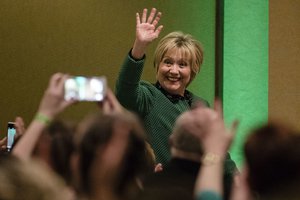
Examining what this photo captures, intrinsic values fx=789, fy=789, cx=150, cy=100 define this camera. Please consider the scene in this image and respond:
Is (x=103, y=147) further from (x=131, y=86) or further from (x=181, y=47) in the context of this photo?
(x=181, y=47)

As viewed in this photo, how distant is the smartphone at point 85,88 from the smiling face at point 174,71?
1.42 meters

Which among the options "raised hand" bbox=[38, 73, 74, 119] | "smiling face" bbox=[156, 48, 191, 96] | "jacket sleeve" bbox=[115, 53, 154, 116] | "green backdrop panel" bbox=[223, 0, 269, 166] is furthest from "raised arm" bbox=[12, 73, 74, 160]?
"green backdrop panel" bbox=[223, 0, 269, 166]

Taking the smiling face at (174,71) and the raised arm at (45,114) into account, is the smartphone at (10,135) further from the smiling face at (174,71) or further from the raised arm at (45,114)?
the raised arm at (45,114)

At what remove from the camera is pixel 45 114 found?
2.57m

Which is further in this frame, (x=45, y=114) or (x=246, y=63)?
(x=246, y=63)

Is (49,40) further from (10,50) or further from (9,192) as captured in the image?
(9,192)

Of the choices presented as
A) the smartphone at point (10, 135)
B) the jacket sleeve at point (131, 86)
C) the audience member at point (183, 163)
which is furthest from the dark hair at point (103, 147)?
the smartphone at point (10, 135)

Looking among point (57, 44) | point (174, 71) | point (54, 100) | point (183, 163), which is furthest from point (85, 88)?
point (57, 44)

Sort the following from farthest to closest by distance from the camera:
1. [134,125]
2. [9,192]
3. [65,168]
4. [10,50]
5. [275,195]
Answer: [10,50]
[65,168]
[134,125]
[275,195]
[9,192]

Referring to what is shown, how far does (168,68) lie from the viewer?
412 cm

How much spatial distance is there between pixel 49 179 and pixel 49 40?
380 centimetres

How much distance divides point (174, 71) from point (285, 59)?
200 centimetres

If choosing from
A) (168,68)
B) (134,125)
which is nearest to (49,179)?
(134,125)

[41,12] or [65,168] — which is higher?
[41,12]
